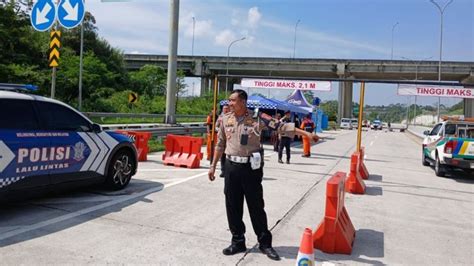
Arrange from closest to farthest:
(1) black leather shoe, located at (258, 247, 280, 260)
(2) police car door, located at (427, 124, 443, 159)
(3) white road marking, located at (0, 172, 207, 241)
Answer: (1) black leather shoe, located at (258, 247, 280, 260)
(3) white road marking, located at (0, 172, 207, 241)
(2) police car door, located at (427, 124, 443, 159)

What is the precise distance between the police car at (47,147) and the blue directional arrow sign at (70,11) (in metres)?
4.46

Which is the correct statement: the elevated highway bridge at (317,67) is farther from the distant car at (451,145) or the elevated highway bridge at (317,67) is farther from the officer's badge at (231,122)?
the officer's badge at (231,122)

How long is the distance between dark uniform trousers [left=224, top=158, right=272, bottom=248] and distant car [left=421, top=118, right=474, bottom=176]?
904 cm

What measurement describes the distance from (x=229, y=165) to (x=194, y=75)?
68384 mm

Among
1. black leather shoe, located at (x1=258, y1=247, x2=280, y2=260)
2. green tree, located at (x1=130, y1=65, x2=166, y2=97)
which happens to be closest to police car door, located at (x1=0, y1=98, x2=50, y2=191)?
black leather shoe, located at (x1=258, y1=247, x2=280, y2=260)

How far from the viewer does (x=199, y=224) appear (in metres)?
6.08

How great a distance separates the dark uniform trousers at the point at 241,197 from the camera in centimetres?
482

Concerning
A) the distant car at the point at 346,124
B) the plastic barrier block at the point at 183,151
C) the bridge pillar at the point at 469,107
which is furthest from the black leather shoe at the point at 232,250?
the distant car at the point at 346,124

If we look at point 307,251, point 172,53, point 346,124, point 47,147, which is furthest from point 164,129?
point 346,124

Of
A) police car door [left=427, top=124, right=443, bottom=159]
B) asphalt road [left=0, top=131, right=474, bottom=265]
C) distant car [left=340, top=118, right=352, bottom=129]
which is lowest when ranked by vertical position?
asphalt road [left=0, top=131, right=474, bottom=265]

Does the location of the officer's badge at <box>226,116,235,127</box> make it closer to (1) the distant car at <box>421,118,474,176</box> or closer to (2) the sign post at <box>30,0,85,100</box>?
(2) the sign post at <box>30,0,85,100</box>

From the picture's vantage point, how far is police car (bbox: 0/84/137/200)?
18.6 ft

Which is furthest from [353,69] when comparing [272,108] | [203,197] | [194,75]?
[203,197]

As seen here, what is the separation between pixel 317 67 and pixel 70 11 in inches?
2279
